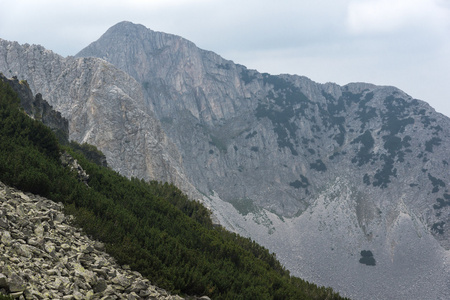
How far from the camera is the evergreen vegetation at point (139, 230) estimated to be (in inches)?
603

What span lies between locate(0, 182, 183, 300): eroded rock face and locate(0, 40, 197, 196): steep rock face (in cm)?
6219

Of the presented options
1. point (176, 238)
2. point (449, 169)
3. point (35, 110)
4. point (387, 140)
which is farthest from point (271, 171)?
point (176, 238)

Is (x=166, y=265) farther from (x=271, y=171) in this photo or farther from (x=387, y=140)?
(x=387, y=140)

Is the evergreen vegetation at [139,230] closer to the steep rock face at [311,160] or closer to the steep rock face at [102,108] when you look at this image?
the steep rock face at [102,108]

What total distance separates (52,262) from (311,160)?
5372 inches

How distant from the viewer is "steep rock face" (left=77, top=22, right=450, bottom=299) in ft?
288

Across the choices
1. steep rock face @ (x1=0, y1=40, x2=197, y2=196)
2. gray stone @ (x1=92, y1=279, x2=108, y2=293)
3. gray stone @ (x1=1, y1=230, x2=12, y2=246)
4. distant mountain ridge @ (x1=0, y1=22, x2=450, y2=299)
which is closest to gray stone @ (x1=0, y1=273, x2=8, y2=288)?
gray stone @ (x1=1, y1=230, x2=12, y2=246)

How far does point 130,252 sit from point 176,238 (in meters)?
5.66

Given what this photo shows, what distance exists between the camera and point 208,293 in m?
15.2

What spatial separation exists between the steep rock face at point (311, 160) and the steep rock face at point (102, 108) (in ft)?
96.0

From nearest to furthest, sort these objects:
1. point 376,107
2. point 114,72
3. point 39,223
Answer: point 39,223
point 114,72
point 376,107

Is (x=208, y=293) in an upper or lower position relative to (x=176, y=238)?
lower

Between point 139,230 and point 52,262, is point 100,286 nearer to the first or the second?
point 52,262

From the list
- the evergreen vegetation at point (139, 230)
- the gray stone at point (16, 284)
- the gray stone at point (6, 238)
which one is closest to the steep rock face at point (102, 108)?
the evergreen vegetation at point (139, 230)
